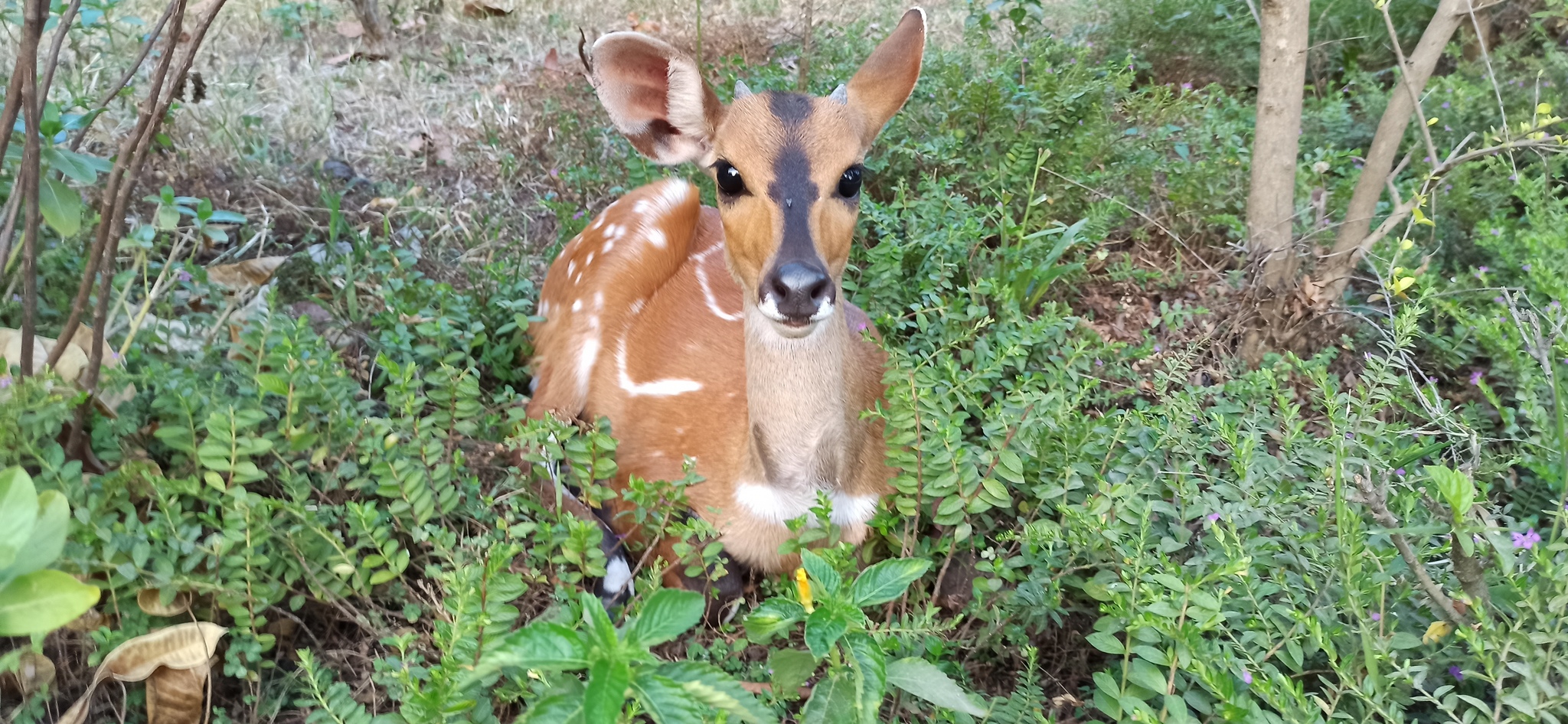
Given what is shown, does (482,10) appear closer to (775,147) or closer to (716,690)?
(775,147)

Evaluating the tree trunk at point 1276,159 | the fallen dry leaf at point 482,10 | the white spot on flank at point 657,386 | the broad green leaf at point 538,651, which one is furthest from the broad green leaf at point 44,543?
the fallen dry leaf at point 482,10

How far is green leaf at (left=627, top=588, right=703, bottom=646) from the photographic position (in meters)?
1.19

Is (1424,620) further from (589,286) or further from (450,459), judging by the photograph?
(589,286)

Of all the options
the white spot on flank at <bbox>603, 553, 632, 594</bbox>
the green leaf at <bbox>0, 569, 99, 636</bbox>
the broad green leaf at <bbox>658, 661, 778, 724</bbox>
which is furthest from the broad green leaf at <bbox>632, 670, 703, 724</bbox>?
the white spot on flank at <bbox>603, 553, 632, 594</bbox>

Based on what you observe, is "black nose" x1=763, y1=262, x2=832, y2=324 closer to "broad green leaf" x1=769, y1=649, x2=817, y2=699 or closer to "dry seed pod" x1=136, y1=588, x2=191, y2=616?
"broad green leaf" x1=769, y1=649, x2=817, y2=699

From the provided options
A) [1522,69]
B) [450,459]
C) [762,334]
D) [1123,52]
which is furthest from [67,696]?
[1522,69]

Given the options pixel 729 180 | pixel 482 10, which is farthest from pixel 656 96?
pixel 482 10

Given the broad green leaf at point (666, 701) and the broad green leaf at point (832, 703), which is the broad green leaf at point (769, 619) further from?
the broad green leaf at point (666, 701)

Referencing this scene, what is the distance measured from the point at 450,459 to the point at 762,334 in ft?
2.79

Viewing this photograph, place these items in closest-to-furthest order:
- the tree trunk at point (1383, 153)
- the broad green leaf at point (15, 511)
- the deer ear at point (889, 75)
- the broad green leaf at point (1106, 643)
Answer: the broad green leaf at point (15, 511) < the broad green leaf at point (1106, 643) < the deer ear at point (889, 75) < the tree trunk at point (1383, 153)

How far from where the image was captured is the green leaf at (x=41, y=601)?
1084 millimetres

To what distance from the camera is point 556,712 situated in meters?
1.15

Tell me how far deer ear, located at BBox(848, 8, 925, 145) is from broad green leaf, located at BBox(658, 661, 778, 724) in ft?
4.94

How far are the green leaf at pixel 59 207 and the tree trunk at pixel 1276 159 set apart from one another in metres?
3.13
